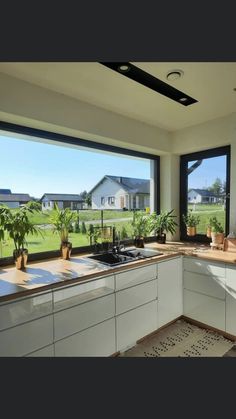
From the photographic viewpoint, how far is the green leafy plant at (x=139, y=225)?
320 cm

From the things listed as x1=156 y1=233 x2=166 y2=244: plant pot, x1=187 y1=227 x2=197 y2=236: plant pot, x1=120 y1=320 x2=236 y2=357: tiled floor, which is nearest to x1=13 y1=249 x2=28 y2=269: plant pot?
x1=120 y1=320 x2=236 y2=357: tiled floor

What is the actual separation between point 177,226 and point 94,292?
2.13 m

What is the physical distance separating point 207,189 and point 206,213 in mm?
358

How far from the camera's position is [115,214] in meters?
3.22

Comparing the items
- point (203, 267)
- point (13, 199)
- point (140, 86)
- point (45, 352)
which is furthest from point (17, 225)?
point (203, 267)

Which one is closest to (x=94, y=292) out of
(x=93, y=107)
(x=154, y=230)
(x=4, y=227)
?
(x=4, y=227)

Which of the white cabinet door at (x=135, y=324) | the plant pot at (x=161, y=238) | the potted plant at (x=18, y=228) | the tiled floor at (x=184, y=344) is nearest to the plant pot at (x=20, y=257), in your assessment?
the potted plant at (x=18, y=228)

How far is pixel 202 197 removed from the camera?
3.46 meters

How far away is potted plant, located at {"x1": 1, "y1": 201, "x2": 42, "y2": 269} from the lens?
1.99 metres

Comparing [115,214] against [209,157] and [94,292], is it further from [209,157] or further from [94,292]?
[209,157]

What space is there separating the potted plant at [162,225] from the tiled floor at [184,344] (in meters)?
1.26

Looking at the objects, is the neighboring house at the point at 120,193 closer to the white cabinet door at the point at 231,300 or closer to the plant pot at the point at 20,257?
the plant pot at the point at 20,257

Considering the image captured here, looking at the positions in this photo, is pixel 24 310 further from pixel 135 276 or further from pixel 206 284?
pixel 206 284

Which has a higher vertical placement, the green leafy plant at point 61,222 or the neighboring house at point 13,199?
the neighboring house at point 13,199
